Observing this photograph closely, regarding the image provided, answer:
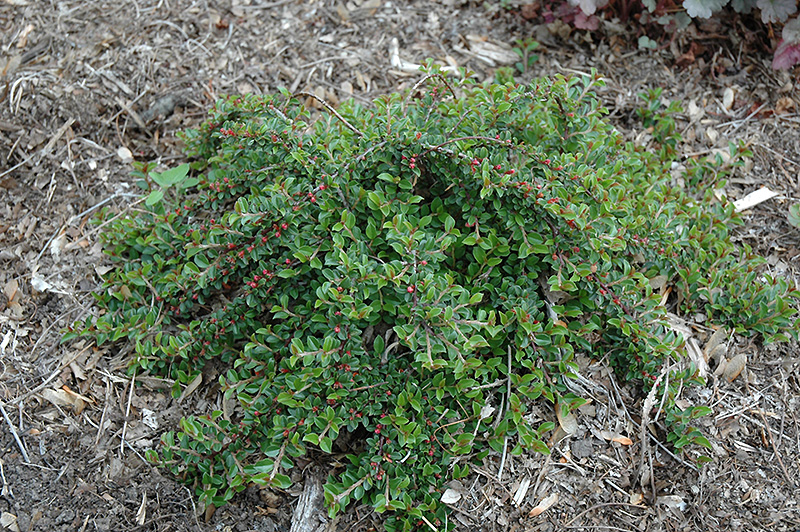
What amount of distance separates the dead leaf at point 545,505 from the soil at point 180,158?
0.04 feet

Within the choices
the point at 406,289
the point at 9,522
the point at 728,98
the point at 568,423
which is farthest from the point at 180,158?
the point at 728,98

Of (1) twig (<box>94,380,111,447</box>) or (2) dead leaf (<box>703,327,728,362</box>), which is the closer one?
(1) twig (<box>94,380,111,447</box>)

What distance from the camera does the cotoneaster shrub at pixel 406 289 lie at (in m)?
2.18

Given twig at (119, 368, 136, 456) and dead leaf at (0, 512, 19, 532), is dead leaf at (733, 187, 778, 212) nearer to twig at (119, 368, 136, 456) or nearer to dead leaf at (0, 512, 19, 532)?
twig at (119, 368, 136, 456)

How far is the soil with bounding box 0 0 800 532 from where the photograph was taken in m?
2.31

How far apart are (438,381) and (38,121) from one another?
249 centimetres

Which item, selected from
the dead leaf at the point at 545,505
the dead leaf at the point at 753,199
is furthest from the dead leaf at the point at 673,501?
the dead leaf at the point at 753,199

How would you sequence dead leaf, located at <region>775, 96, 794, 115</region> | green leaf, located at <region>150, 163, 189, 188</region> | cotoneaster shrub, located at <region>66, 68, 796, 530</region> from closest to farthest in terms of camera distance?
cotoneaster shrub, located at <region>66, 68, 796, 530</region> < green leaf, located at <region>150, 163, 189, 188</region> < dead leaf, located at <region>775, 96, 794, 115</region>

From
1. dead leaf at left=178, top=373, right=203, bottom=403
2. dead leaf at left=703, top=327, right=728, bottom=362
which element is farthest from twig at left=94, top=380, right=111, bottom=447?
dead leaf at left=703, top=327, right=728, bottom=362

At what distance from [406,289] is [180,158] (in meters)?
1.68

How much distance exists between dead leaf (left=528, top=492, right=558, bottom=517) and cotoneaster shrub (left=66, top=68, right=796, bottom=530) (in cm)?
18

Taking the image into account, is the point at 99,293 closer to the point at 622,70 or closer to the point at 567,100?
the point at 567,100

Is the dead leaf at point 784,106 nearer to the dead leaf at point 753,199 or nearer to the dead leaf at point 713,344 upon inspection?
the dead leaf at point 753,199

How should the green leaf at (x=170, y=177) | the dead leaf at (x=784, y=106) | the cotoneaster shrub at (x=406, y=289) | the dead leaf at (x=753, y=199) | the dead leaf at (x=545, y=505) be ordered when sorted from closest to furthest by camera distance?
the cotoneaster shrub at (x=406, y=289) → the dead leaf at (x=545, y=505) → the green leaf at (x=170, y=177) → the dead leaf at (x=753, y=199) → the dead leaf at (x=784, y=106)
